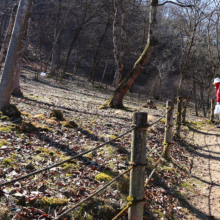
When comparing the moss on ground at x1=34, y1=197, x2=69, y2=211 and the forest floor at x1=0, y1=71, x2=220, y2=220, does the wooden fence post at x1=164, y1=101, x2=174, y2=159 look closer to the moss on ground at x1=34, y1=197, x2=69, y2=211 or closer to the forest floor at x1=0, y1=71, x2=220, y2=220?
the forest floor at x1=0, y1=71, x2=220, y2=220

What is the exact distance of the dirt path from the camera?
15.4 feet

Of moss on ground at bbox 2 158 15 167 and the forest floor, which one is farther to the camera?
moss on ground at bbox 2 158 15 167

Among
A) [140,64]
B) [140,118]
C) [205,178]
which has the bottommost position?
[205,178]

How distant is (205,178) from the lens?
619cm

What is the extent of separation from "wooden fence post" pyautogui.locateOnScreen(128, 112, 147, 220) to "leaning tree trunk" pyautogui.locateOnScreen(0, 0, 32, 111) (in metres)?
5.53

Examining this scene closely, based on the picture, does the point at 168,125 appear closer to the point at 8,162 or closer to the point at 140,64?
the point at 8,162

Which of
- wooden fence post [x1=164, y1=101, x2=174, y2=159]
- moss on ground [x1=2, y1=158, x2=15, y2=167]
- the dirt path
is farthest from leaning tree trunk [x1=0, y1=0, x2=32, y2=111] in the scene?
the dirt path

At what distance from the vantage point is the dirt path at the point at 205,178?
4.70m

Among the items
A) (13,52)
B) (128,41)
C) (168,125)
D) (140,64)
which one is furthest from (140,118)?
(128,41)

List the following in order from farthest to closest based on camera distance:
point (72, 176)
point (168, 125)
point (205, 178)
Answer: point (168, 125) < point (205, 178) < point (72, 176)

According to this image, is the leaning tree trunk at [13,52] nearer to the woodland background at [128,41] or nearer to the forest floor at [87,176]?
the forest floor at [87,176]

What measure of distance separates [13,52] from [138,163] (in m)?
6.10

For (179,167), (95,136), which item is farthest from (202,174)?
(95,136)

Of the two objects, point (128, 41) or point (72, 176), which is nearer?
point (72, 176)
